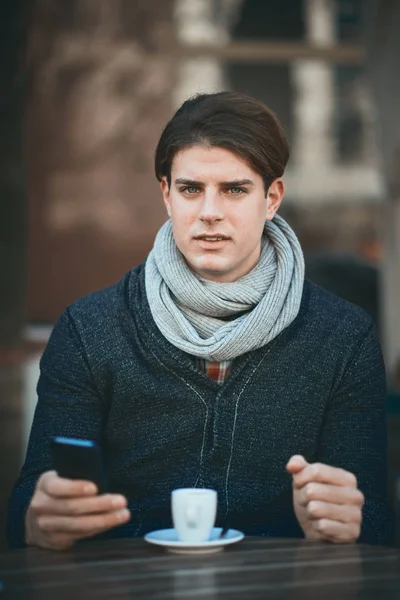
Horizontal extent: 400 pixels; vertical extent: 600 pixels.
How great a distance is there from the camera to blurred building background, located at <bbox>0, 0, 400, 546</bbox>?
8.46m

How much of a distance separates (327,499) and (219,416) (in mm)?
401

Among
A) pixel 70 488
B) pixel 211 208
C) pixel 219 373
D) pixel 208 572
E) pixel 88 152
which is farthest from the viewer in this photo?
pixel 88 152

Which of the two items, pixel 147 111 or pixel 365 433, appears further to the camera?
pixel 147 111

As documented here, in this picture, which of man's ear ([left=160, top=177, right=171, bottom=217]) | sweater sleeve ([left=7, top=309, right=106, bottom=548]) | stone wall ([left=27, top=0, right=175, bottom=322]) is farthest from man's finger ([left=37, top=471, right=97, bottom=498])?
stone wall ([left=27, top=0, right=175, bottom=322])

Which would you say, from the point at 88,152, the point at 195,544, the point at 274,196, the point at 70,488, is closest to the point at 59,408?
the point at 70,488

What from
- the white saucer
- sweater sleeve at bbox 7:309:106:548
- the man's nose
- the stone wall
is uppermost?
the stone wall

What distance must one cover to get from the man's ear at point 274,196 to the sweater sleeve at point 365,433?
1.04ft

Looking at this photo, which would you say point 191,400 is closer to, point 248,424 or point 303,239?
point 248,424

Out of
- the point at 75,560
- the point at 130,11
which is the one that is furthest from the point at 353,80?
the point at 75,560

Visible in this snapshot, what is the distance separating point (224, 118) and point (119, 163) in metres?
6.75

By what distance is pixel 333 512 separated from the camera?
1.55 m

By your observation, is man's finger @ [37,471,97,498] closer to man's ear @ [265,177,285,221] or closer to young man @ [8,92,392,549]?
young man @ [8,92,392,549]

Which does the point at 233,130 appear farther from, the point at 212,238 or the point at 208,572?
the point at 208,572

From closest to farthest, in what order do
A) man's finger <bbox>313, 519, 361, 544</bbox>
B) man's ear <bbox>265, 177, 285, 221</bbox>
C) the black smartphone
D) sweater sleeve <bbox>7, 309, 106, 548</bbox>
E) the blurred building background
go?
the black smartphone, man's finger <bbox>313, 519, 361, 544</bbox>, sweater sleeve <bbox>7, 309, 106, 548</bbox>, man's ear <bbox>265, 177, 285, 221</bbox>, the blurred building background
